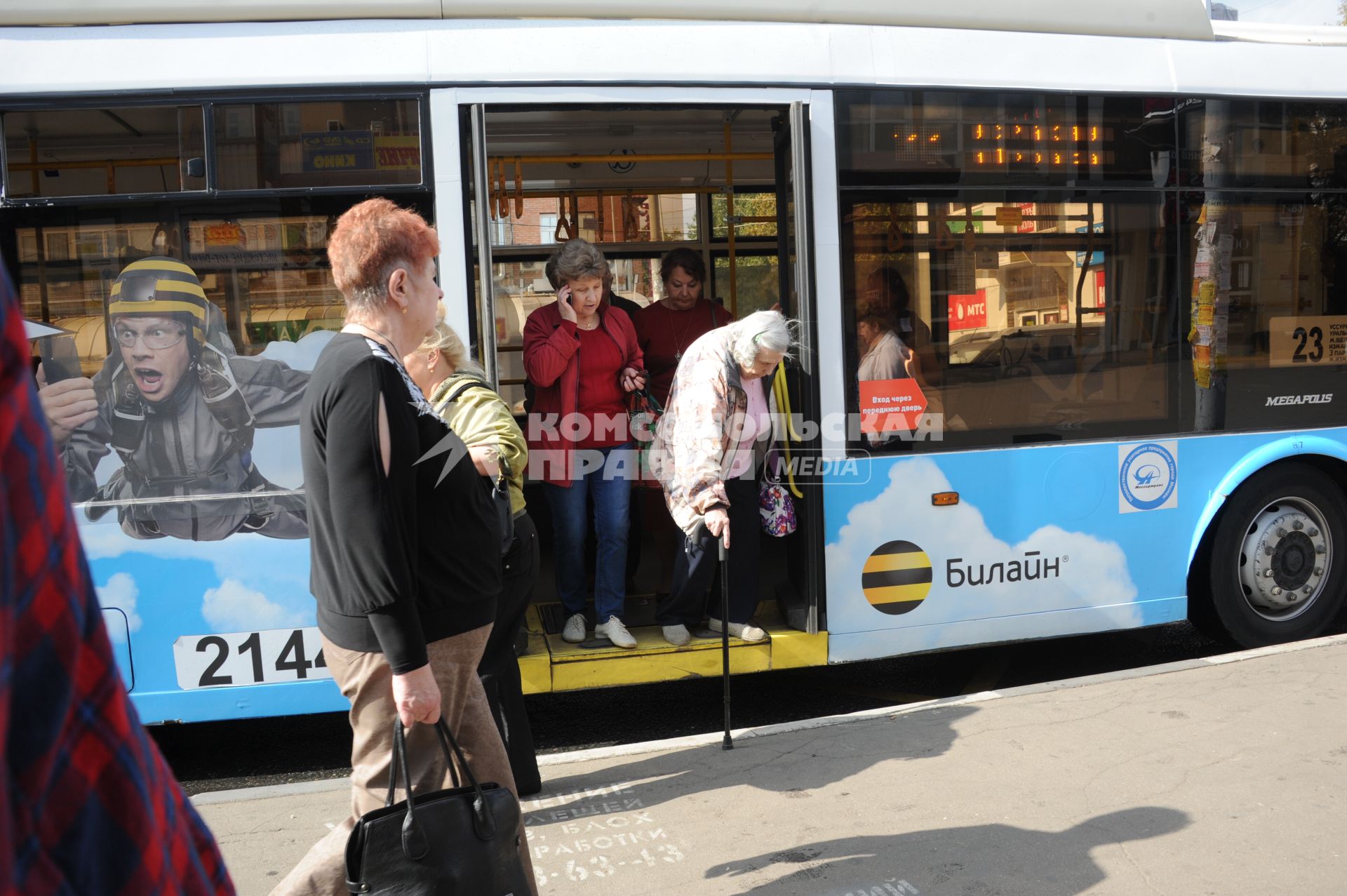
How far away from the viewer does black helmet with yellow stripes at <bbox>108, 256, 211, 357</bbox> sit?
168 inches

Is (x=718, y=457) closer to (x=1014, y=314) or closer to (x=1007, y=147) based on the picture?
(x=1014, y=314)

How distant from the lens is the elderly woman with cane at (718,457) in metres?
4.54

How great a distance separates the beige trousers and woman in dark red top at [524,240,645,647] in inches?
91.2

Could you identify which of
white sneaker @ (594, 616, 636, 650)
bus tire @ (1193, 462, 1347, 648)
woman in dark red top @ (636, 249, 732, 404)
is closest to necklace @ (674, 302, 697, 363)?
woman in dark red top @ (636, 249, 732, 404)

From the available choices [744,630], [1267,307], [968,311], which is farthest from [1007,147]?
[744,630]

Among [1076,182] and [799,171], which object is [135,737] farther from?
[1076,182]

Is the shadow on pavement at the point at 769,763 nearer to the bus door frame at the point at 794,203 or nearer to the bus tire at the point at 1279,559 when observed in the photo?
the bus door frame at the point at 794,203

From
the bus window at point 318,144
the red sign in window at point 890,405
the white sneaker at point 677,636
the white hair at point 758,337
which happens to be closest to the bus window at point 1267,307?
the red sign in window at point 890,405

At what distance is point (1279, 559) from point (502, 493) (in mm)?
4339

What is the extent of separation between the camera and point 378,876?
2.33 meters

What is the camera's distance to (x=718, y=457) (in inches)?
179

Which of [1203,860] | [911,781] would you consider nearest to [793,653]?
[911,781]

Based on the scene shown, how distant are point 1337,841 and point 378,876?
10.0ft

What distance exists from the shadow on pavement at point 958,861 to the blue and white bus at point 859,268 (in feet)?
4.40
